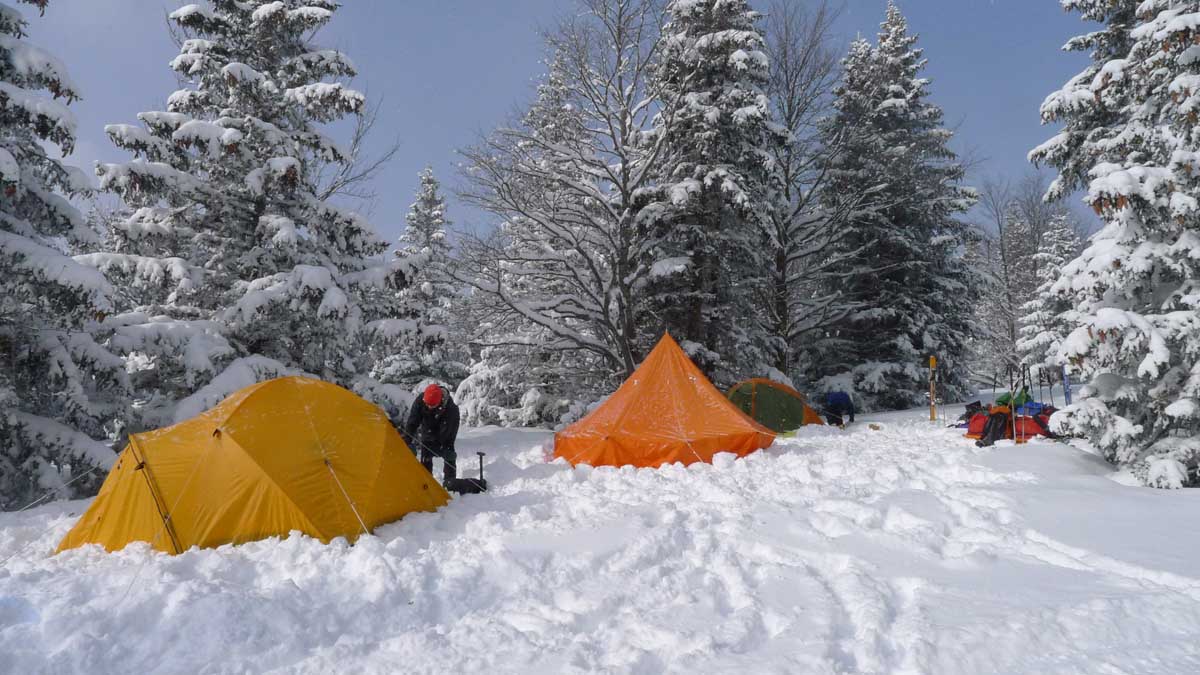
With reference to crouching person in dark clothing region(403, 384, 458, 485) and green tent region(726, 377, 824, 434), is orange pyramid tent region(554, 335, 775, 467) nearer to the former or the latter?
crouching person in dark clothing region(403, 384, 458, 485)

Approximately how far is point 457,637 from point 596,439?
5.54 meters

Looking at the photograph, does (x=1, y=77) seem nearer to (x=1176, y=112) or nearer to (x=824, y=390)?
(x=1176, y=112)

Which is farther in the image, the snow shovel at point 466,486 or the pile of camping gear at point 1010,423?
the pile of camping gear at point 1010,423

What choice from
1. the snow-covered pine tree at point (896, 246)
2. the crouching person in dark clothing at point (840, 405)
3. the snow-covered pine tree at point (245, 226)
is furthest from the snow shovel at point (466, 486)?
the snow-covered pine tree at point (896, 246)

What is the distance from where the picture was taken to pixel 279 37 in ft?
36.8

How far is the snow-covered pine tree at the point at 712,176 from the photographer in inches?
572

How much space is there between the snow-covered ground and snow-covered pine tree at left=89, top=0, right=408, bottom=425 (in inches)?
147

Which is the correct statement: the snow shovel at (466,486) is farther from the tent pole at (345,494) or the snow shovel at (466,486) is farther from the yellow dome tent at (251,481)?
the tent pole at (345,494)

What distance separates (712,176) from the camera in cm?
1427

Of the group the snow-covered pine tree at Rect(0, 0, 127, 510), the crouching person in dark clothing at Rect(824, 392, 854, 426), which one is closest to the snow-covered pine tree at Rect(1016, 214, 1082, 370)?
the crouching person in dark clothing at Rect(824, 392, 854, 426)

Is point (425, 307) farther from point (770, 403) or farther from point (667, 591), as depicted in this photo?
point (667, 591)

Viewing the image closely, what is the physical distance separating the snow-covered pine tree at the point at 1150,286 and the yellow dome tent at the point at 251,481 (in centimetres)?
770

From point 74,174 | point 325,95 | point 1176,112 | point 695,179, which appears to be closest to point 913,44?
point 695,179

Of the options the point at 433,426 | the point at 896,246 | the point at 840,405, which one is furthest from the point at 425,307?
the point at 896,246
